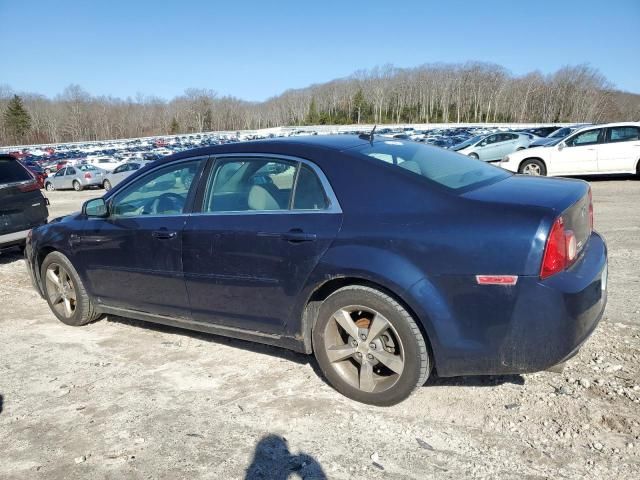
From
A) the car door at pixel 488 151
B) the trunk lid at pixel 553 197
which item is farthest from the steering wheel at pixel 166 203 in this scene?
the car door at pixel 488 151

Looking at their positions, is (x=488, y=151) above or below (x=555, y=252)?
below

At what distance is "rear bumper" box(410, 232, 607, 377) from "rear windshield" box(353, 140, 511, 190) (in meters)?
0.70

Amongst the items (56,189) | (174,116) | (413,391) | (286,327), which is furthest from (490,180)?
(174,116)

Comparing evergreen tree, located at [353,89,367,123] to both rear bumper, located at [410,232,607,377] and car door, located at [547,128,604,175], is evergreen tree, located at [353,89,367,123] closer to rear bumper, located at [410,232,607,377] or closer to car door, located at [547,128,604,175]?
car door, located at [547,128,604,175]

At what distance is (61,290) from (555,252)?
4.29m

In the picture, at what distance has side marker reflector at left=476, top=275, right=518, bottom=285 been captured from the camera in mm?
2572

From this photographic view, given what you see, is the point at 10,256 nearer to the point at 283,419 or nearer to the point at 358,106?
the point at 283,419

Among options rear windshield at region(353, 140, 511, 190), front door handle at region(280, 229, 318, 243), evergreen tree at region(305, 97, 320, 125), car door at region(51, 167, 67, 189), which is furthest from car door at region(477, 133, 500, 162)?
evergreen tree at region(305, 97, 320, 125)

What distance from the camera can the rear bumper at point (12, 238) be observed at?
7.21m

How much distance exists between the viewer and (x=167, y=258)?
12.5ft

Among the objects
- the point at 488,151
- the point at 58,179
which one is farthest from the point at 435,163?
the point at 58,179

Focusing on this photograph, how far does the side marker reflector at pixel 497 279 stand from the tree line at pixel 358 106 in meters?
116

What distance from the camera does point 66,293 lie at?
4816 mm

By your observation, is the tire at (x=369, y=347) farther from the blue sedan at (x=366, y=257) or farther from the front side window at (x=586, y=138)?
the front side window at (x=586, y=138)
